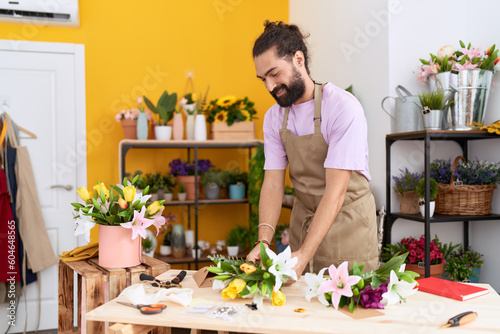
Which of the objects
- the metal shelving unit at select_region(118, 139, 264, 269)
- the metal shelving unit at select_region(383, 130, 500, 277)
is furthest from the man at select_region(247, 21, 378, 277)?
the metal shelving unit at select_region(118, 139, 264, 269)

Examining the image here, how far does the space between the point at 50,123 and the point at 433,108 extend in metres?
2.86

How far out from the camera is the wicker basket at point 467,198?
2730 mm

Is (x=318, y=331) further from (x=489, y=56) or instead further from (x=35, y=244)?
(x=35, y=244)

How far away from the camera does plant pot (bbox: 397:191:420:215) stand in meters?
2.87

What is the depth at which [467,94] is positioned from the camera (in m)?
2.72

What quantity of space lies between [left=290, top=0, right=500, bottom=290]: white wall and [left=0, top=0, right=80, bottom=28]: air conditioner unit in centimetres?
217

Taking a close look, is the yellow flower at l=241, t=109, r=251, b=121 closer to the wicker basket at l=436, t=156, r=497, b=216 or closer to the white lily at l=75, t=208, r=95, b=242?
the wicker basket at l=436, t=156, r=497, b=216

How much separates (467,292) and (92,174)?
313 centimetres

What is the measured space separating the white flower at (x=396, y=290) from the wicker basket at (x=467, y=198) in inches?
60.1

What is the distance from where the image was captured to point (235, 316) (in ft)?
4.33

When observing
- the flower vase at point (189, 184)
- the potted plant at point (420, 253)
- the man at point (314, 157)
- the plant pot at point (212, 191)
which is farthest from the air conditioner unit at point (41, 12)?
the potted plant at point (420, 253)

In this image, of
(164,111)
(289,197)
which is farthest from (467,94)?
(164,111)

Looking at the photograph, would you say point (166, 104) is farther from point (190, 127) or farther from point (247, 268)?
point (247, 268)

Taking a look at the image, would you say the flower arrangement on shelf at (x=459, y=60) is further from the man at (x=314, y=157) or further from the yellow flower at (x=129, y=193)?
the yellow flower at (x=129, y=193)
